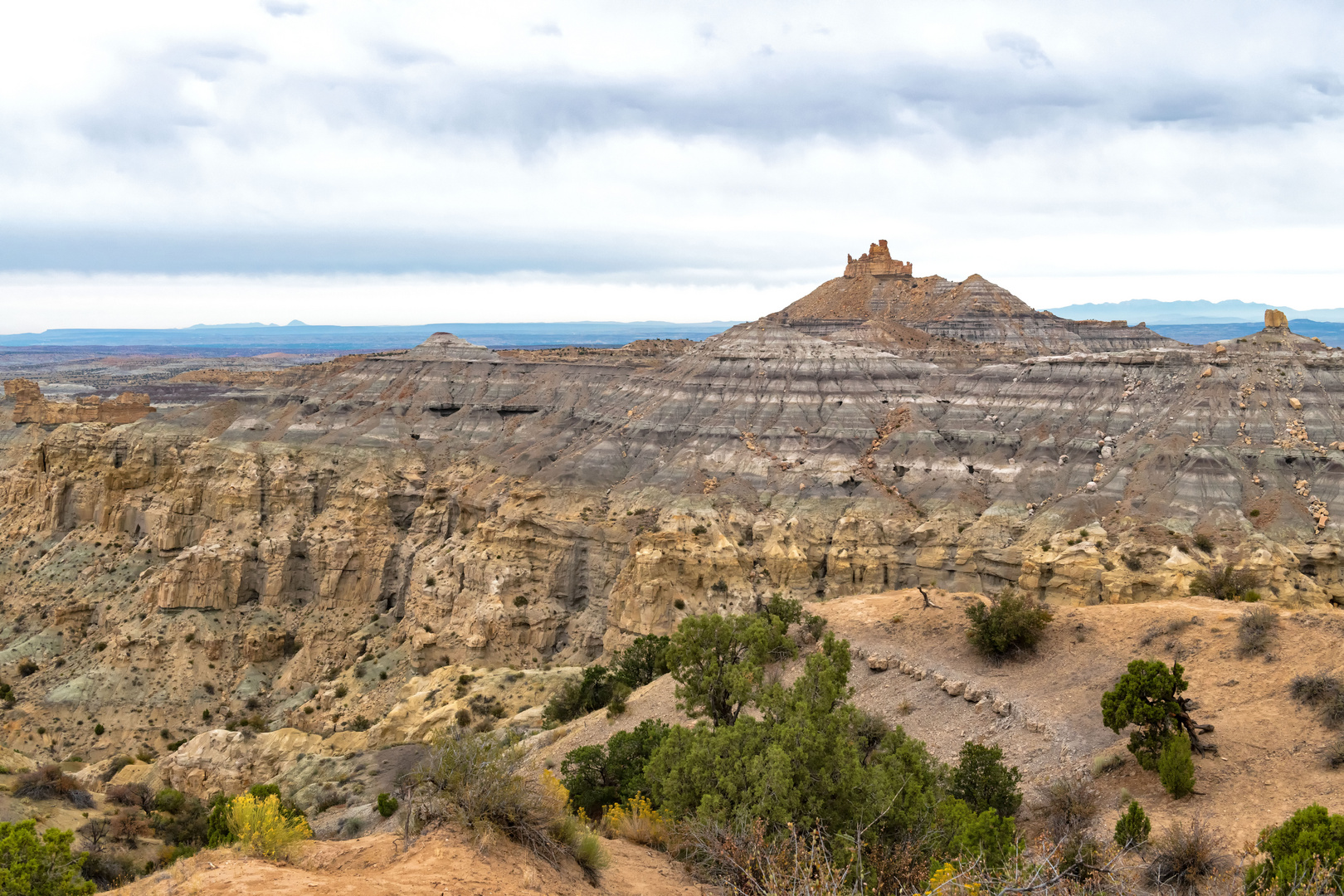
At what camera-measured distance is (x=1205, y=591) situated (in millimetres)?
37312

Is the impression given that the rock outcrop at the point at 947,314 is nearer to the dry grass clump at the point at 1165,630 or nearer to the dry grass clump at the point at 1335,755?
the dry grass clump at the point at 1165,630

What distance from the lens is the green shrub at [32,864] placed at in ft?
50.4

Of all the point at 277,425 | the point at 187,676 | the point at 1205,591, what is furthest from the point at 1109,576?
the point at 277,425

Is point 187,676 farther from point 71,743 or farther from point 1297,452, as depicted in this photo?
point 1297,452

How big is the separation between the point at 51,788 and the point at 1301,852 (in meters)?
35.6

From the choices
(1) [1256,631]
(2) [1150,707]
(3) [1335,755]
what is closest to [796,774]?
(2) [1150,707]

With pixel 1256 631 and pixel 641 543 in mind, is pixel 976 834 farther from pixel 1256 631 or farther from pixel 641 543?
pixel 641 543

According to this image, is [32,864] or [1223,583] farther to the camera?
[1223,583]

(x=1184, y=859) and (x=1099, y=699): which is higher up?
(x=1184, y=859)

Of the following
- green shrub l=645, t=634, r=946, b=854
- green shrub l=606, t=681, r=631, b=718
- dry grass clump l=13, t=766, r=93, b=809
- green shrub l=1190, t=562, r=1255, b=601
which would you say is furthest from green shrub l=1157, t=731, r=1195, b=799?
dry grass clump l=13, t=766, r=93, b=809

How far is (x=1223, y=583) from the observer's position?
121 ft

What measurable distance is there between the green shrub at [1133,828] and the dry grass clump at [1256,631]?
1185cm

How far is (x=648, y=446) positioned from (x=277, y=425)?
36.4 metres

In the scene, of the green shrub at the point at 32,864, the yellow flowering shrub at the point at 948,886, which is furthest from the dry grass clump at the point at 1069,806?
the green shrub at the point at 32,864
